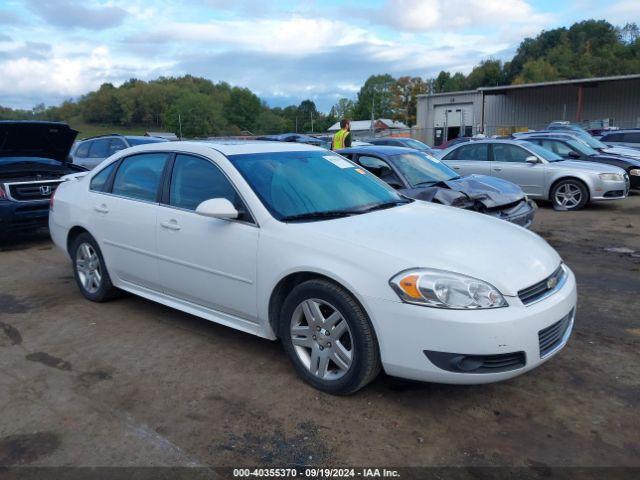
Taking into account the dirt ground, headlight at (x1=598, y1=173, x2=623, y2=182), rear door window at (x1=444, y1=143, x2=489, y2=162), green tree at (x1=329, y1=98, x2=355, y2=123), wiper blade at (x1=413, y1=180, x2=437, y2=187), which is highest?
green tree at (x1=329, y1=98, x2=355, y2=123)

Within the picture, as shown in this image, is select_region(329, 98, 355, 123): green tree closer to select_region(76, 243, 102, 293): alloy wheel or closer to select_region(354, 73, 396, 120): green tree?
select_region(354, 73, 396, 120): green tree

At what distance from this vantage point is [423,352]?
2.94 meters

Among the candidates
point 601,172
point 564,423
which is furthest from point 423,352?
point 601,172

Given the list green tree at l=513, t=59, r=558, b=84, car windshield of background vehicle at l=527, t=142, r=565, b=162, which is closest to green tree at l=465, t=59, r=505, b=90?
green tree at l=513, t=59, r=558, b=84

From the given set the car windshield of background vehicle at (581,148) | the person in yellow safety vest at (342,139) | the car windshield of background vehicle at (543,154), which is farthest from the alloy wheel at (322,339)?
the car windshield of background vehicle at (581,148)

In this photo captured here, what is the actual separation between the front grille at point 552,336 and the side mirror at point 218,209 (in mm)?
2072

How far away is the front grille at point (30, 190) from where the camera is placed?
761 centimetres

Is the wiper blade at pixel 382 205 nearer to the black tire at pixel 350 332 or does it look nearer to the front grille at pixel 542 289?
the black tire at pixel 350 332

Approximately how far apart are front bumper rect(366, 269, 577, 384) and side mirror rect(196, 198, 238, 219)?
1.18 metres

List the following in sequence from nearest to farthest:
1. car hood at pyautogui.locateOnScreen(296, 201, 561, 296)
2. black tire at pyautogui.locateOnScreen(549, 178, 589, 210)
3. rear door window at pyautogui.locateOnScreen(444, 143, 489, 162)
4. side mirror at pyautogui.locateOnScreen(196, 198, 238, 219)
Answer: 1. car hood at pyautogui.locateOnScreen(296, 201, 561, 296)
2. side mirror at pyautogui.locateOnScreen(196, 198, 238, 219)
3. black tire at pyautogui.locateOnScreen(549, 178, 589, 210)
4. rear door window at pyautogui.locateOnScreen(444, 143, 489, 162)

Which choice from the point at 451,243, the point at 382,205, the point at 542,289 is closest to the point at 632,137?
the point at 382,205

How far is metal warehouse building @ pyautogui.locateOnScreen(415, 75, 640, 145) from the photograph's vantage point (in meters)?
42.4

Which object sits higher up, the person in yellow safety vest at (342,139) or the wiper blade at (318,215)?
the person in yellow safety vest at (342,139)

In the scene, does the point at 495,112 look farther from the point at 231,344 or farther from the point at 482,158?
the point at 231,344
